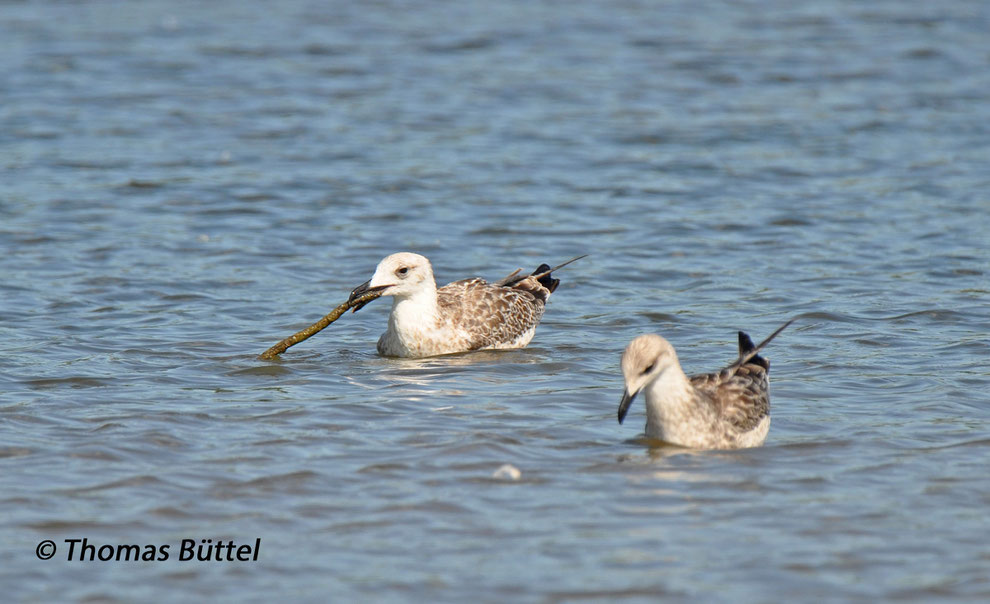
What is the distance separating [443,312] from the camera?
454 inches

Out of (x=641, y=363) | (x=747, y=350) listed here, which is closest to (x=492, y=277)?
(x=747, y=350)

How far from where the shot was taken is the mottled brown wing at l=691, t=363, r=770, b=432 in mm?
8398

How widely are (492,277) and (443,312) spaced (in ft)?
8.23

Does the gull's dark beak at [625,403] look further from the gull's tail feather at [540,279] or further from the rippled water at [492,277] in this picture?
the gull's tail feather at [540,279]

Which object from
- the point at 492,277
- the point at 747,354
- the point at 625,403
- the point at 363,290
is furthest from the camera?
the point at 492,277

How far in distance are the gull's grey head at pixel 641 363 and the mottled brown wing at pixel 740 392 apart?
51cm

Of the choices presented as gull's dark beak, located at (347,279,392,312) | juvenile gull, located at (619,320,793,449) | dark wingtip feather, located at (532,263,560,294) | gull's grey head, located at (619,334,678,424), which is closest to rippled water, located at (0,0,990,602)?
juvenile gull, located at (619,320,793,449)

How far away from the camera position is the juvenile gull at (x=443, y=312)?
11.2 m

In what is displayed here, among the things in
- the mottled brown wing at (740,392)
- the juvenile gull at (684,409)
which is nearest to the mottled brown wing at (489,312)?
the mottled brown wing at (740,392)

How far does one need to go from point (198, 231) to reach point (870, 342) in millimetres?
7574

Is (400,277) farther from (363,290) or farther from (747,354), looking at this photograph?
(747,354)

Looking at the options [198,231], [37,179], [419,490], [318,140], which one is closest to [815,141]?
[318,140]

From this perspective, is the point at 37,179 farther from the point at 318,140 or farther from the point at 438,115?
the point at 438,115

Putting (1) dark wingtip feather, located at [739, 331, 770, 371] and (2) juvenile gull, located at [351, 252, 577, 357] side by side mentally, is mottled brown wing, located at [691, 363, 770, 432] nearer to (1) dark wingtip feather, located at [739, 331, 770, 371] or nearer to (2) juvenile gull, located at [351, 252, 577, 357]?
(1) dark wingtip feather, located at [739, 331, 770, 371]
